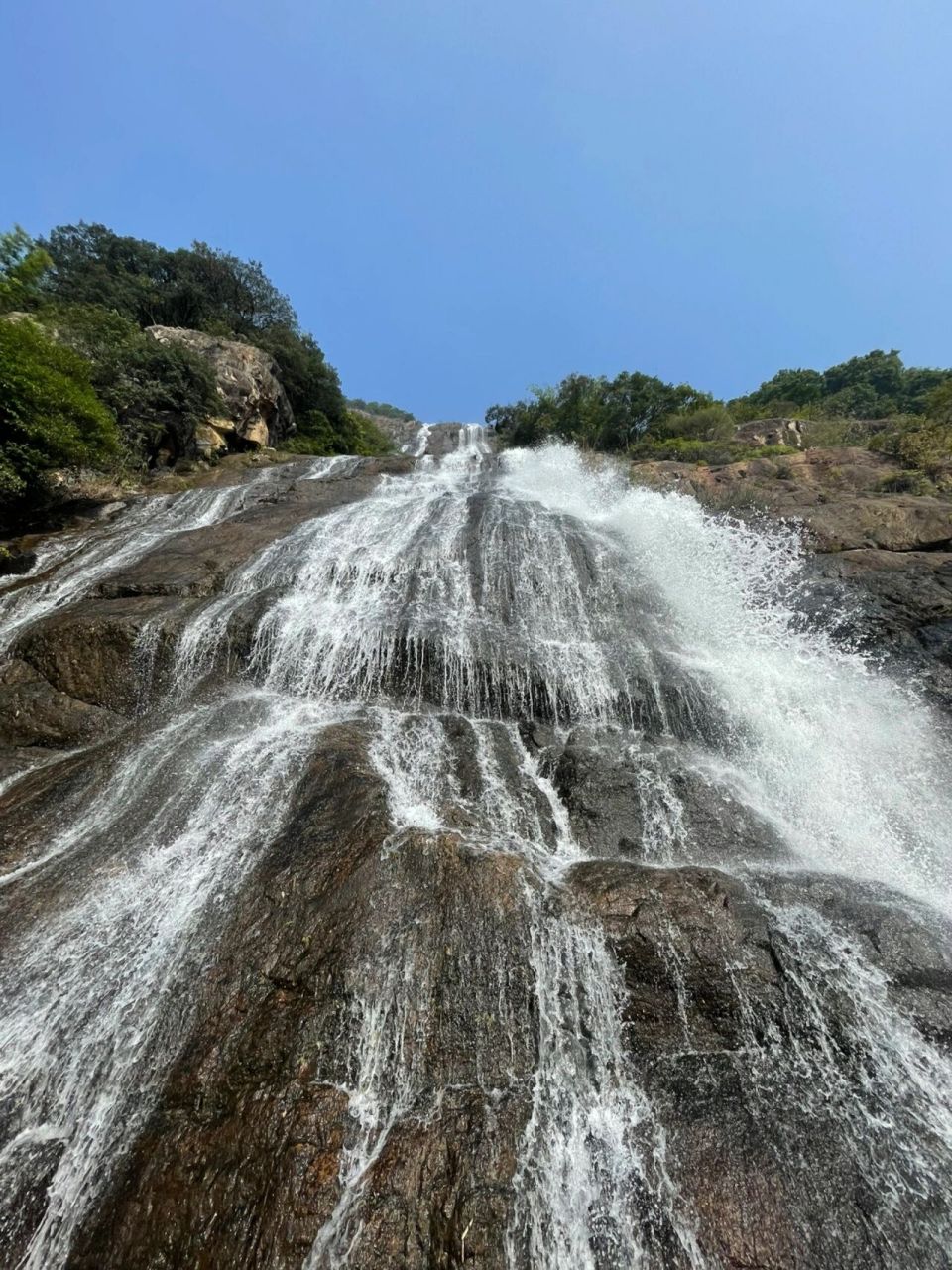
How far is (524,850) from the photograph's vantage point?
5.78 m

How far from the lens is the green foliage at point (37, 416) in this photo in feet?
41.3

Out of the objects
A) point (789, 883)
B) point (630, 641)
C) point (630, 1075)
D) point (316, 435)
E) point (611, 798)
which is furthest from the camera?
point (316, 435)

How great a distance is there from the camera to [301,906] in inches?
187

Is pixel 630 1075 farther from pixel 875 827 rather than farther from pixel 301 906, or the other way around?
pixel 875 827

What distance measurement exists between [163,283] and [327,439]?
14.0 metres

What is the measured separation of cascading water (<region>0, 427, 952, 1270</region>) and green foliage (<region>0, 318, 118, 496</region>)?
267 cm

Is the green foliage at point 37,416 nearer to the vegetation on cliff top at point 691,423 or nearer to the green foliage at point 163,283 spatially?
the green foliage at point 163,283

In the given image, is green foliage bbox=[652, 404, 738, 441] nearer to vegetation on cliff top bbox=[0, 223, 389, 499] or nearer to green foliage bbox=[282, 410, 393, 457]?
green foliage bbox=[282, 410, 393, 457]

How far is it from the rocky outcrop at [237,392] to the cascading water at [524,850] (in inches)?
480

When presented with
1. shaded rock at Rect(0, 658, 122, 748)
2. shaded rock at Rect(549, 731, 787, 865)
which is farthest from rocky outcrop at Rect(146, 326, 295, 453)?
shaded rock at Rect(549, 731, 787, 865)

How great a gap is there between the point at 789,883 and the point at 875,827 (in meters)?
2.66

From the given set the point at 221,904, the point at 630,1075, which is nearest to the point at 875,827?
the point at 630,1075

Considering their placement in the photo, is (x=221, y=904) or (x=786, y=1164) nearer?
(x=786, y=1164)

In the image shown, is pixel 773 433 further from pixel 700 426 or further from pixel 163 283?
pixel 163 283
